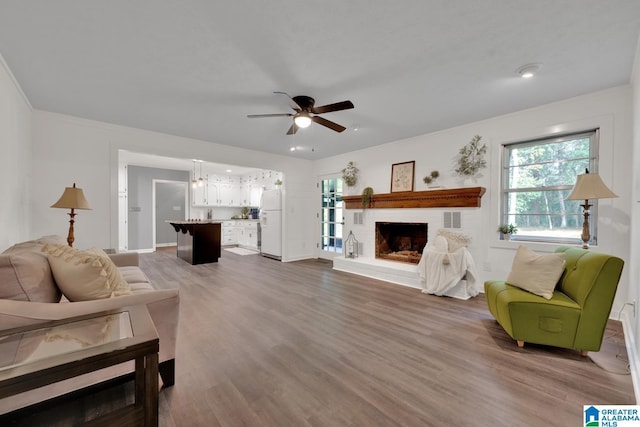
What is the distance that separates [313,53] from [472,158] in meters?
2.98

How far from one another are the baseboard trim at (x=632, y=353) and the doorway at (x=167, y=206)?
919 cm

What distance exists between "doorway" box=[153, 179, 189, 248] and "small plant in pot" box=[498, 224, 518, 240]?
8.39m

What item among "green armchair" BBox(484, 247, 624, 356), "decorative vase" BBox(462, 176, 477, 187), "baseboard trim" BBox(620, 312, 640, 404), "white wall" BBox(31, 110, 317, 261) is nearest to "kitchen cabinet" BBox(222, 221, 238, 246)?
"white wall" BBox(31, 110, 317, 261)

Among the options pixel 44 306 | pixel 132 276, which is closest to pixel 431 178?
pixel 132 276

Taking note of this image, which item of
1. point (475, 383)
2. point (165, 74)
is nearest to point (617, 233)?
point (475, 383)

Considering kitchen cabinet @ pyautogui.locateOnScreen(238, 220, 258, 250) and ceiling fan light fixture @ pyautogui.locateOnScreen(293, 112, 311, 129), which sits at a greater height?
ceiling fan light fixture @ pyautogui.locateOnScreen(293, 112, 311, 129)

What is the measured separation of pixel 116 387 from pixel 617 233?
15.4ft

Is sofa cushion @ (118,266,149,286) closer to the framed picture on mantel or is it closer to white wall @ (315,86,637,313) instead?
white wall @ (315,86,637,313)

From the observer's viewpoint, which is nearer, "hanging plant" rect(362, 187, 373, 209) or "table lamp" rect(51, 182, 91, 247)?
"table lamp" rect(51, 182, 91, 247)

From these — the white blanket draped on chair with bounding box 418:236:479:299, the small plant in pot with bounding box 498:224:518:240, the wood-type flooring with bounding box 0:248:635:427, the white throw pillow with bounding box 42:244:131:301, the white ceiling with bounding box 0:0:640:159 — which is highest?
the white ceiling with bounding box 0:0:640:159

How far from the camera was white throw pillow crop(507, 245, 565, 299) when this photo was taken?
2.24 metres

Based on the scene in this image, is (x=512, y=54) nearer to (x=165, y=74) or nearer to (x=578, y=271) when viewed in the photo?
(x=578, y=271)

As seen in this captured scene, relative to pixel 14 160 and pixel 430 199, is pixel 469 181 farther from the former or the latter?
pixel 14 160

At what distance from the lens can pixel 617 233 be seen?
2822 millimetres
